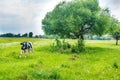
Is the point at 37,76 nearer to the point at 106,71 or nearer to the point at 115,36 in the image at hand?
the point at 106,71

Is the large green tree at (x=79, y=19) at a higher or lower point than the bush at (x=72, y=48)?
higher

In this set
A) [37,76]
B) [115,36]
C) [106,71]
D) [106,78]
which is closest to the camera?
[37,76]

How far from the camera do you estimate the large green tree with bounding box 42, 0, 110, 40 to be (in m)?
63.7

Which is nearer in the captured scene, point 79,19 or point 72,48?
point 72,48

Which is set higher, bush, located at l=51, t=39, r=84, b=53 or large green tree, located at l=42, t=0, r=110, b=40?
large green tree, located at l=42, t=0, r=110, b=40

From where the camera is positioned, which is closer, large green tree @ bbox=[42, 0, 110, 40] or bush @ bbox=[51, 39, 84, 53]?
bush @ bbox=[51, 39, 84, 53]

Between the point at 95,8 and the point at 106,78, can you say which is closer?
the point at 106,78

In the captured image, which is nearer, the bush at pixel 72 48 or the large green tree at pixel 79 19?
the bush at pixel 72 48

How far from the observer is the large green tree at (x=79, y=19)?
6372 cm

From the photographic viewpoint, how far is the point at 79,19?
63062 mm

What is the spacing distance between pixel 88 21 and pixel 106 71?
3594 cm

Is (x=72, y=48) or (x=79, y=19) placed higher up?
(x=79, y=19)

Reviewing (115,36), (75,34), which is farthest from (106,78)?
(115,36)

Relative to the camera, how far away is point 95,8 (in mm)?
67188
